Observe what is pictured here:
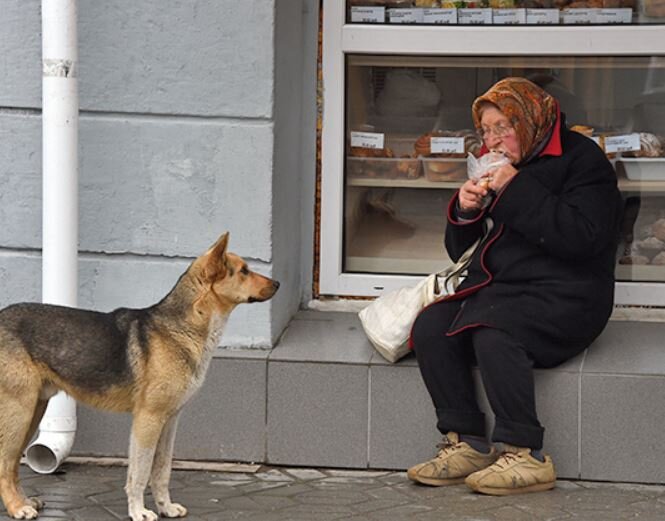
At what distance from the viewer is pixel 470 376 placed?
5832 millimetres

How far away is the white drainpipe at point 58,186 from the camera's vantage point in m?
5.83

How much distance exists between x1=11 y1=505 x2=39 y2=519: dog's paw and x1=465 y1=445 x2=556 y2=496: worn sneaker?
1.57 m

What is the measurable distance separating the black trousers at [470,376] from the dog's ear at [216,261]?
999 mm

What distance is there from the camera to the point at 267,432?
6.09 meters

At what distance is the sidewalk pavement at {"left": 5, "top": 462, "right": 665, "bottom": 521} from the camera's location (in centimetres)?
546

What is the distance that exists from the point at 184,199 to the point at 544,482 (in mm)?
1780

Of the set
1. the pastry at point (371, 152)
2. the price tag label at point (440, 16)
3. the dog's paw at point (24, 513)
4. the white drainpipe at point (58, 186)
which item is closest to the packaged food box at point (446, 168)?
the pastry at point (371, 152)

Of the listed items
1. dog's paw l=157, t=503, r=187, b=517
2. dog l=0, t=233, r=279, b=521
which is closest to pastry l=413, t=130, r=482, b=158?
dog l=0, t=233, r=279, b=521

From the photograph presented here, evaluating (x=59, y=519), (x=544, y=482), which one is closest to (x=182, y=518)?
(x=59, y=519)

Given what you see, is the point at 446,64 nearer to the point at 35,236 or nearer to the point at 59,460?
the point at 35,236

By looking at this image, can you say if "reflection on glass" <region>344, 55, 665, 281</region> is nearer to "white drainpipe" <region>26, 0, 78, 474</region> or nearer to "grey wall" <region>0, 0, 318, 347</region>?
"grey wall" <region>0, 0, 318, 347</region>

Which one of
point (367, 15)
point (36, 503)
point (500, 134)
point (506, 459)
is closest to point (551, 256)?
point (500, 134)

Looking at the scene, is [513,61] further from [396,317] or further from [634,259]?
[396,317]

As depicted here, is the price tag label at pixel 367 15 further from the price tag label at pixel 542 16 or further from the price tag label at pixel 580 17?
the price tag label at pixel 580 17
